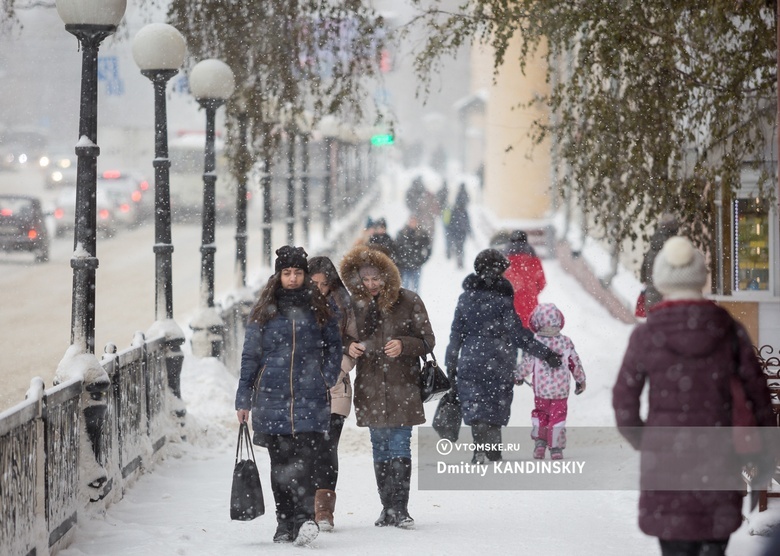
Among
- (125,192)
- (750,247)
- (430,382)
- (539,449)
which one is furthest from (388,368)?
(125,192)

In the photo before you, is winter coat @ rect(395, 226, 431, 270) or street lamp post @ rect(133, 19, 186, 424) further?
winter coat @ rect(395, 226, 431, 270)

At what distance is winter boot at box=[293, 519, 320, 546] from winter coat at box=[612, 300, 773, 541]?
2.77 metres

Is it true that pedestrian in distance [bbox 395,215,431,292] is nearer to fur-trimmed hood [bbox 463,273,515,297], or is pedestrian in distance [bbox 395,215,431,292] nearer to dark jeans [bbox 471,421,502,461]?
dark jeans [bbox 471,421,502,461]

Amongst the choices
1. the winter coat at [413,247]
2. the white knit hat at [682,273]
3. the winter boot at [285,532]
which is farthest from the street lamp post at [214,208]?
the white knit hat at [682,273]

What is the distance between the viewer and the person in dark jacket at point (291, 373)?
7.04 meters

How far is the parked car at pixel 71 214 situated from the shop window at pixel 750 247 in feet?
102

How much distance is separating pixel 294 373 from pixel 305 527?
2.76 ft

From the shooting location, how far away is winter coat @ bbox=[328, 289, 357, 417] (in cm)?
784

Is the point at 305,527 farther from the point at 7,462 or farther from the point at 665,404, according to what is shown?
the point at 665,404

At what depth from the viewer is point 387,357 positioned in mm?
7762

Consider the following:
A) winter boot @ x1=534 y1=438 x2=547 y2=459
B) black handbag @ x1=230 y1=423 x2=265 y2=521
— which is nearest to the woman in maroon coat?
black handbag @ x1=230 y1=423 x2=265 y2=521

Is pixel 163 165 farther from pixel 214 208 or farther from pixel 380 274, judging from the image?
pixel 380 274

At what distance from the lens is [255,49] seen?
44.8ft

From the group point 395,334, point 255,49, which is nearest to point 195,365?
point 255,49
